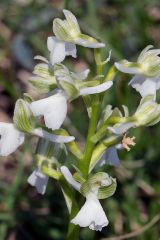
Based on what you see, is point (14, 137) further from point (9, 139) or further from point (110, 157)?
point (110, 157)

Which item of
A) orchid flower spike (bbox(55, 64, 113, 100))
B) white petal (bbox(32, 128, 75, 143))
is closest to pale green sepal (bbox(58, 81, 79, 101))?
orchid flower spike (bbox(55, 64, 113, 100))

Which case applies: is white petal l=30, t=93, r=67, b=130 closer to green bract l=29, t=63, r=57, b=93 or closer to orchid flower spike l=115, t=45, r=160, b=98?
green bract l=29, t=63, r=57, b=93

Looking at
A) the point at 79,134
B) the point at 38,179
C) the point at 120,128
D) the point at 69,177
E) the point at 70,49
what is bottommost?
the point at 79,134

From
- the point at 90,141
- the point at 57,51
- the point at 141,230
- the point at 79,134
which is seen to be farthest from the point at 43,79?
the point at 79,134

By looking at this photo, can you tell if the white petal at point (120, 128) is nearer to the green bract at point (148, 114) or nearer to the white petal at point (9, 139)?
the green bract at point (148, 114)

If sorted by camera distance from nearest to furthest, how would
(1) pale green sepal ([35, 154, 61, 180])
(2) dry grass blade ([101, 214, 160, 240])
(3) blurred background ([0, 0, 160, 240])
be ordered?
(1) pale green sepal ([35, 154, 61, 180]) < (2) dry grass blade ([101, 214, 160, 240]) < (3) blurred background ([0, 0, 160, 240])

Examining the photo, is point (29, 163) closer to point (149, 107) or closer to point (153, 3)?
point (153, 3)

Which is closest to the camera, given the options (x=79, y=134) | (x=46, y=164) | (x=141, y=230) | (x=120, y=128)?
(x=120, y=128)
